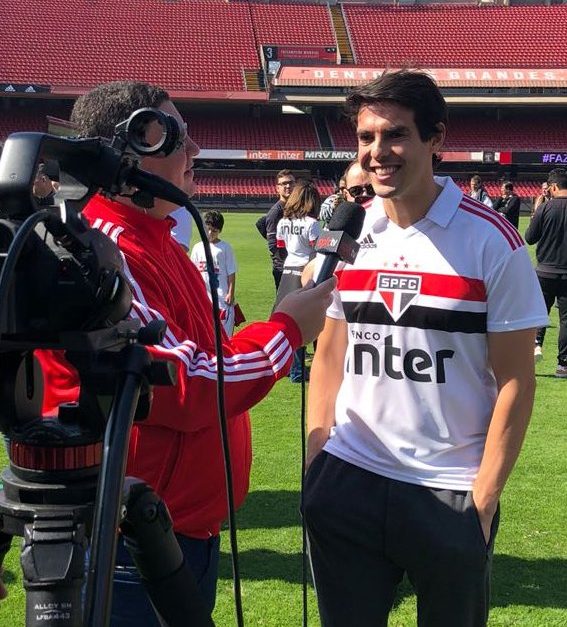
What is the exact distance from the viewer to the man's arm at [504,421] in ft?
6.74

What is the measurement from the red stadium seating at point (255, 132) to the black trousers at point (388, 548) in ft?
122

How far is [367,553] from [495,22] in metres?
46.6


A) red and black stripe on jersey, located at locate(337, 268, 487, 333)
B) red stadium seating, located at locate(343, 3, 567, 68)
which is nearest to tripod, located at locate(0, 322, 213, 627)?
red and black stripe on jersey, located at locate(337, 268, 487, 333)

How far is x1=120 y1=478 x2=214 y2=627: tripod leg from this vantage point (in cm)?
127

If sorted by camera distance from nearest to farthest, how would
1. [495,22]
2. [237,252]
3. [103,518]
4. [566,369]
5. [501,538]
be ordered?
1. [103,518]
2. [501,538]
3. [566,369]
4. [237,252]
5. [495,22]

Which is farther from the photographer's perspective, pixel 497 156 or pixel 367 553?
pixel 497 156

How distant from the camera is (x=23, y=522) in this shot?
1.14 m

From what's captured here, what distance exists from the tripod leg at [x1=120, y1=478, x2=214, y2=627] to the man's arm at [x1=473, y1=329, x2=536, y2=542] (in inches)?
37.7

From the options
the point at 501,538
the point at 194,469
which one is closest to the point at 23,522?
the point at 194,469

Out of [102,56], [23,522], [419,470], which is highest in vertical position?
[102,56]

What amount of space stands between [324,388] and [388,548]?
19.1 inches

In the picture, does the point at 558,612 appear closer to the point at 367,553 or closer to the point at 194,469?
the point at 367,553

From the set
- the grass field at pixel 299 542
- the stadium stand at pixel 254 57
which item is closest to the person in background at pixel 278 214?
the grass field at pixel 299 542

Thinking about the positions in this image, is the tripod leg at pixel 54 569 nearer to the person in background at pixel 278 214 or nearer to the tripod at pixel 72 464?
the tripod at pixel 72 464
